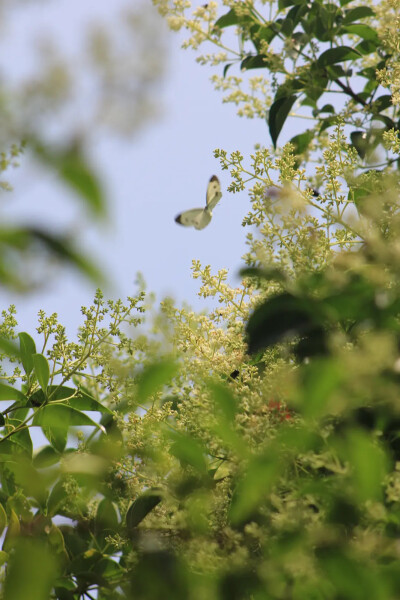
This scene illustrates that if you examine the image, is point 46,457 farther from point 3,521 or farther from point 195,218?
point 195,218

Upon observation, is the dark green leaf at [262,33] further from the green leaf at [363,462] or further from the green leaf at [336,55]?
the green leaf at [363,462]

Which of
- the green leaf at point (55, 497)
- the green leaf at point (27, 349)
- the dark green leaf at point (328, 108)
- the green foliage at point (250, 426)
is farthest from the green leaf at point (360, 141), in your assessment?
the green leaf at point (55, 497)

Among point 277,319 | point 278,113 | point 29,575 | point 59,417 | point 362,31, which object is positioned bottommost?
point 29,575

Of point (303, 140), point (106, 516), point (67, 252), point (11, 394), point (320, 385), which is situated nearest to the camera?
point (67, 252)

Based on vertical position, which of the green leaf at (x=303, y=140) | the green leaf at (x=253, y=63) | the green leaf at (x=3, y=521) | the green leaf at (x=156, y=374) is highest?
the green leaf at (x=253, y=63)

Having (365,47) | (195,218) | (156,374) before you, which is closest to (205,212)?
(195,218)

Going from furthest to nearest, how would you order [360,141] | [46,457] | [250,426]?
[360,141] → [46,457] → [250,426]

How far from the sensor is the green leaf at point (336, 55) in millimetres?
1697

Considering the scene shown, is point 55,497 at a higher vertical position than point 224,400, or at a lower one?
higher

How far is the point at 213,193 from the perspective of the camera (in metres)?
1.28

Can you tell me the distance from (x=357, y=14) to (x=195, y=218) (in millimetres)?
865

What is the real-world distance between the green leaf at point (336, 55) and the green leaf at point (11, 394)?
44.5 inches

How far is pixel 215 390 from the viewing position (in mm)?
602

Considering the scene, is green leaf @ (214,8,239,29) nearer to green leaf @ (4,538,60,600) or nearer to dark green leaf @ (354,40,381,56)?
dark green leaf @ (354,40,381,56)
